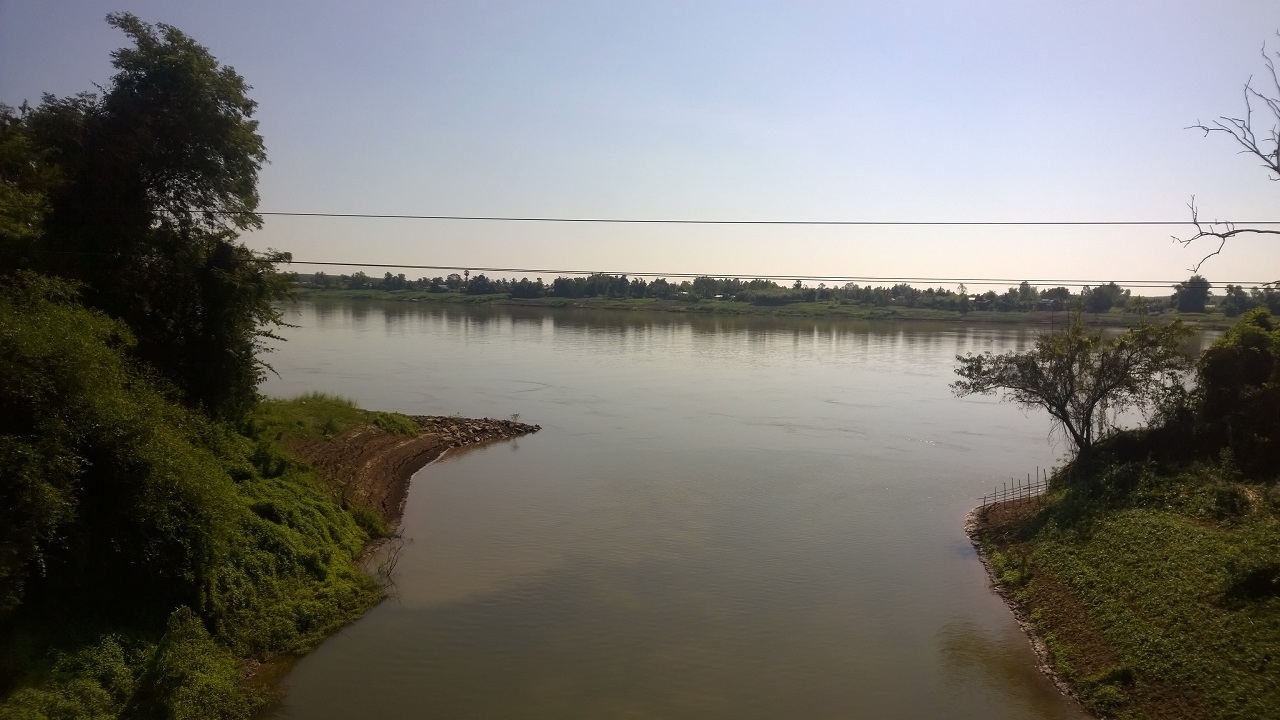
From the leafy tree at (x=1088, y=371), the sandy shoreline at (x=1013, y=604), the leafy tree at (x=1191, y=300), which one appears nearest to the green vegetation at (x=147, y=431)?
the sandy shoreline at (x=1013, y=604)

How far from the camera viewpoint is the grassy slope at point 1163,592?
13.2 m

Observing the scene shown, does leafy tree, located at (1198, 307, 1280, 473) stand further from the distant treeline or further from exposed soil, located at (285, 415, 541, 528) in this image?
the distant treeline

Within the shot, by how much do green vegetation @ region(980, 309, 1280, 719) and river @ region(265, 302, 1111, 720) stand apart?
3.74 feet

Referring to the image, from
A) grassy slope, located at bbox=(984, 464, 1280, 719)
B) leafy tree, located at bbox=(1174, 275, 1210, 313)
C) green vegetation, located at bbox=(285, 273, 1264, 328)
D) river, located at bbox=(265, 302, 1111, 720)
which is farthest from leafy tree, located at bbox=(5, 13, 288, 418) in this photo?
green vegetation, located at bbox=(285, 273, 1264, 328)

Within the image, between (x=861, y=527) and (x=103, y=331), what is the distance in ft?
67.8

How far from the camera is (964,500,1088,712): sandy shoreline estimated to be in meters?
15.7

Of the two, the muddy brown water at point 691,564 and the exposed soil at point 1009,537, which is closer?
the muddy brown water at point 691,564

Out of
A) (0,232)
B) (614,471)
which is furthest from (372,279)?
(0,232)

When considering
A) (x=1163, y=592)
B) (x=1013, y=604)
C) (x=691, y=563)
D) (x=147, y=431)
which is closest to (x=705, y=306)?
(x=691, y=563)

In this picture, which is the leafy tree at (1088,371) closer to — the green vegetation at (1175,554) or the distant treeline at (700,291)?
the green vegetation at (1175,554)

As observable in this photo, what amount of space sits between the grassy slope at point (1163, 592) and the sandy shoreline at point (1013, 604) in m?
0.18

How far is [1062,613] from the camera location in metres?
17.6

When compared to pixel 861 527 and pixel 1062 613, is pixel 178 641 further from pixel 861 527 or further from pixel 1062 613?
pixel 861 527

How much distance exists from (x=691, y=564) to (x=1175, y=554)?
10794 millimetres
